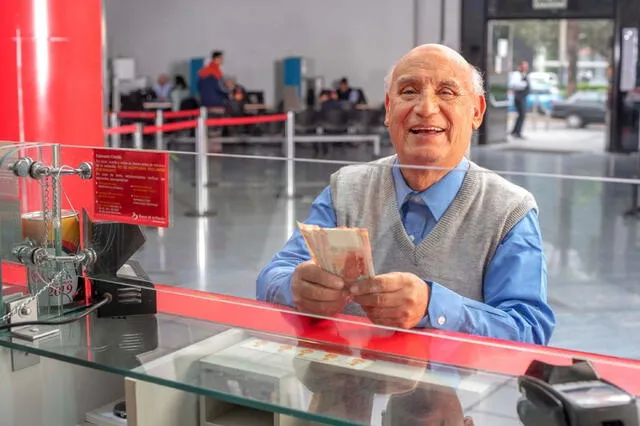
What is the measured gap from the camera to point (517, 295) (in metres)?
1.83

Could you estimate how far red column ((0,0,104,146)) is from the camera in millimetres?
4160

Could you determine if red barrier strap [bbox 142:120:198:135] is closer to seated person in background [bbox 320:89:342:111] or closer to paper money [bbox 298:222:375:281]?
paper money [bbox 298:222:375:281]

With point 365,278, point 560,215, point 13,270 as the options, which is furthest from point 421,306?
point 560,215

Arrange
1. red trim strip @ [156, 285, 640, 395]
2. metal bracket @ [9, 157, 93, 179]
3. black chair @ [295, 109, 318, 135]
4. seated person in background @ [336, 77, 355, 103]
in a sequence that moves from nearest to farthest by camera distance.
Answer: red trim strip @ [156, 285, 640, 395], metal bracket @ [9, 157, 93, 179], black chair @ [295, 109, 318, 135], seated person in background @ [336, 77, 355, 103]

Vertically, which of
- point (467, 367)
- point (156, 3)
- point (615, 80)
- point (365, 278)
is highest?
point (156, 3)

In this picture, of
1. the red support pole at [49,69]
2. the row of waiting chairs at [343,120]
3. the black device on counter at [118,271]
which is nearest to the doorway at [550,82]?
the row of waiting chairs at [343,120]

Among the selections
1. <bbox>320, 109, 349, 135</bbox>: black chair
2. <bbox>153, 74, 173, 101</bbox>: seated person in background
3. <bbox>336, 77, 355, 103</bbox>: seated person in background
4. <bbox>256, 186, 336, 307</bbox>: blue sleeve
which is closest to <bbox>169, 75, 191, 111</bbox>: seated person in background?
<bbox>153, 74, 173, 101</bbox>: seated person in background

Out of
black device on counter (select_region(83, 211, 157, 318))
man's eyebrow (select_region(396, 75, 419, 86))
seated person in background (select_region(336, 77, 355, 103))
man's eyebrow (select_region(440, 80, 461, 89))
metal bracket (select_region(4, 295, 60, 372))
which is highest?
seated person in background (select_region(336, 77, 355, 103))

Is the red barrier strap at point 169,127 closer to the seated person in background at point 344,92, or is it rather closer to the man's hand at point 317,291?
the man's hand at point 317,291

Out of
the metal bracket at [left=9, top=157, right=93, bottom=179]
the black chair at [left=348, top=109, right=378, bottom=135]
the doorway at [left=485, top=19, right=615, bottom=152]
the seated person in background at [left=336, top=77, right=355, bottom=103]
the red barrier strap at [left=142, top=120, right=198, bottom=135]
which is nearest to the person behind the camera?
the metal bracket at [left=9, top=157, right=93, bottom=179]

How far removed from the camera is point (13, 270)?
1.84 meters

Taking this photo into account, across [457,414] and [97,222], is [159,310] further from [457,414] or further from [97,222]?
[457,414]

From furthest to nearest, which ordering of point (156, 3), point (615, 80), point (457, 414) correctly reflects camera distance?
point (156, 3)
point (615, 80)
point (457, 414)

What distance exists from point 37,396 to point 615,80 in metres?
14.7
